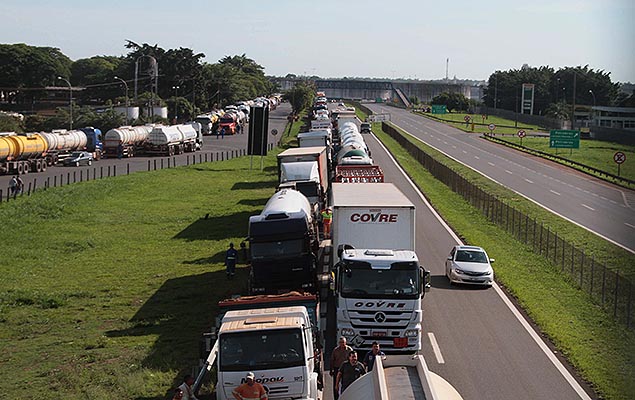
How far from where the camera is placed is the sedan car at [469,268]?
28.1m

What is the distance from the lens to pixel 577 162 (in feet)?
241

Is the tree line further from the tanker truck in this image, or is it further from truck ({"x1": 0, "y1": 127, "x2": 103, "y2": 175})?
truck ({"x1": 0, "y1": 127, "x2": 103, "y2": 175})

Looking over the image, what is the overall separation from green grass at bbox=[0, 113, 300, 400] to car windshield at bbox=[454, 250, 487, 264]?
7797 millimetres

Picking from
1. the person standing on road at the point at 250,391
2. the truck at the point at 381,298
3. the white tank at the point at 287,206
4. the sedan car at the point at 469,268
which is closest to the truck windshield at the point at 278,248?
the white tank at the point at 287,206

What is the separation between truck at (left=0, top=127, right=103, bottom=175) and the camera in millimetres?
65875

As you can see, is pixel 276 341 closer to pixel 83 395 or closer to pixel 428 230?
pixel 83 395

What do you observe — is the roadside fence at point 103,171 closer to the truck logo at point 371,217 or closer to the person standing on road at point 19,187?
the person standing on road at point 19,187

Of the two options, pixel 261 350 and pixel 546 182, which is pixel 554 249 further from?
pixel 546 182

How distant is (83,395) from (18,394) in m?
1.66

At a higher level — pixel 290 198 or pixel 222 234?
pixel 290 198

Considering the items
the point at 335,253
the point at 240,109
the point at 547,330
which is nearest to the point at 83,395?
the point at 335,253

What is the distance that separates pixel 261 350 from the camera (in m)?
15.4

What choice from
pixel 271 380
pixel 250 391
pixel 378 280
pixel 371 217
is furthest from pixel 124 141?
pixel 250 391

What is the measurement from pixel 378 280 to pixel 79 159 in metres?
62.2
